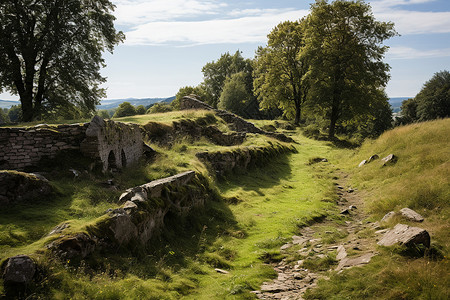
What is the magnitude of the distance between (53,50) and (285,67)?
89.5ft

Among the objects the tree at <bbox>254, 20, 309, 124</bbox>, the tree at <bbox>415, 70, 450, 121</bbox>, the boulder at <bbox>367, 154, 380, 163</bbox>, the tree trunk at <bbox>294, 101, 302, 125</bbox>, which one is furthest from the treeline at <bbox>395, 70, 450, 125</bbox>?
the boulder at <bbox>367, 154, 380, 163</bbox>

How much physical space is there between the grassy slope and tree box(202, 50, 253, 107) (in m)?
58.3

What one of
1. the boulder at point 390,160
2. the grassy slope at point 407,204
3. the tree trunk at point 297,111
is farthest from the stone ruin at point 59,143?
the tree trunk at point 297,111

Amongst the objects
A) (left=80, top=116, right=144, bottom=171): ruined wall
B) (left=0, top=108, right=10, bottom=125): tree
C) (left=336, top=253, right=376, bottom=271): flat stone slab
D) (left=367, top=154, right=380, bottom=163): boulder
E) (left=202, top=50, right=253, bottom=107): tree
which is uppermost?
(left=202, top=50, right=253, bottom=107): tree

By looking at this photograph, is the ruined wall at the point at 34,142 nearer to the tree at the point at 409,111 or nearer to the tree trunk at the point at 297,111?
the tree trunk at the point at 297,111

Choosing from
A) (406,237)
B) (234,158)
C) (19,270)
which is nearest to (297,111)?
(234,158)

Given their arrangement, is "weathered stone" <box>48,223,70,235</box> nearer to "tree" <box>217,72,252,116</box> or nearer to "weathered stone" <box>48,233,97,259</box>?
"weathered stone" <box>48,233,97,259</box>

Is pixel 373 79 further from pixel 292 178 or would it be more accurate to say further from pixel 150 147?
pixel 150 147

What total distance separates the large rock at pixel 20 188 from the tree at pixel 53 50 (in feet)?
65.5

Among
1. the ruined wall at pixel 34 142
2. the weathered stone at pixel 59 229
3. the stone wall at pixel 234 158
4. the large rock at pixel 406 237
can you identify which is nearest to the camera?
the weathered stone at pixel 59 229

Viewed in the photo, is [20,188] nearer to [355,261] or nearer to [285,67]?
[355,261]

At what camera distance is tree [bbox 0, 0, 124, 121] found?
2417cm

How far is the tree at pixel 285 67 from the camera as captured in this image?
40.0 m

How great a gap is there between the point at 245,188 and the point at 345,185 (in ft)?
16.9
